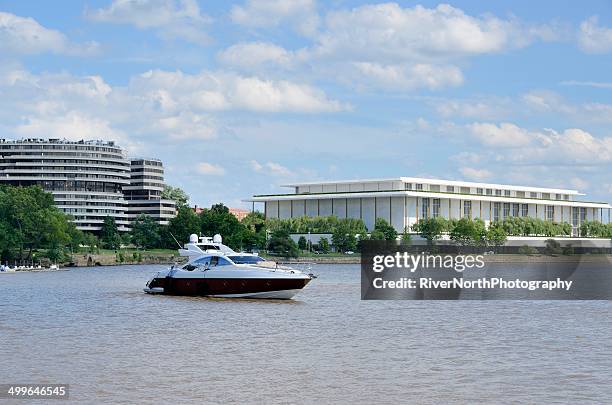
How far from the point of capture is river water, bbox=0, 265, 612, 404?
35.2 meters

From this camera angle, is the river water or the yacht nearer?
the river water

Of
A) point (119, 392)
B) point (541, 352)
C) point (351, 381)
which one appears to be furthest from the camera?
point (541, 352)

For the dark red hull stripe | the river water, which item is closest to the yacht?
the dark red hull stripe

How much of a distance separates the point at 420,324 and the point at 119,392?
1190 inches

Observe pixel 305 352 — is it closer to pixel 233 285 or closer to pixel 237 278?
pixel 237 278

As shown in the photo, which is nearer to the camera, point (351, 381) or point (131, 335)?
point (351, 381)

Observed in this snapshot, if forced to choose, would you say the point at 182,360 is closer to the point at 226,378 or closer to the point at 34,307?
the point at 226,378

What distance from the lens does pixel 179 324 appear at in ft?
195

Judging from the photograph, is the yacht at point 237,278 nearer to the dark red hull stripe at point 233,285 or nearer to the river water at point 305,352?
the dark red hull stripe at point 233,285

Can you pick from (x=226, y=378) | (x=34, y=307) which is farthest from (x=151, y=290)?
(x=226, y=378)

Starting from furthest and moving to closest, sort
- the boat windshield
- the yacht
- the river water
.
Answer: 1. the boat windshield
2. the yacht
3. the river water

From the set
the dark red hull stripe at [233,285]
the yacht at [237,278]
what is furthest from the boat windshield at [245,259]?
the dark red hull stripe at [233,285]

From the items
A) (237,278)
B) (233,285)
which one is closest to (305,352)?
(237,278)

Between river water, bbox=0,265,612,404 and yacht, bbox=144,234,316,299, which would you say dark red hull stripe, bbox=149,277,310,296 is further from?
river water, bbox=0,265,612,404
